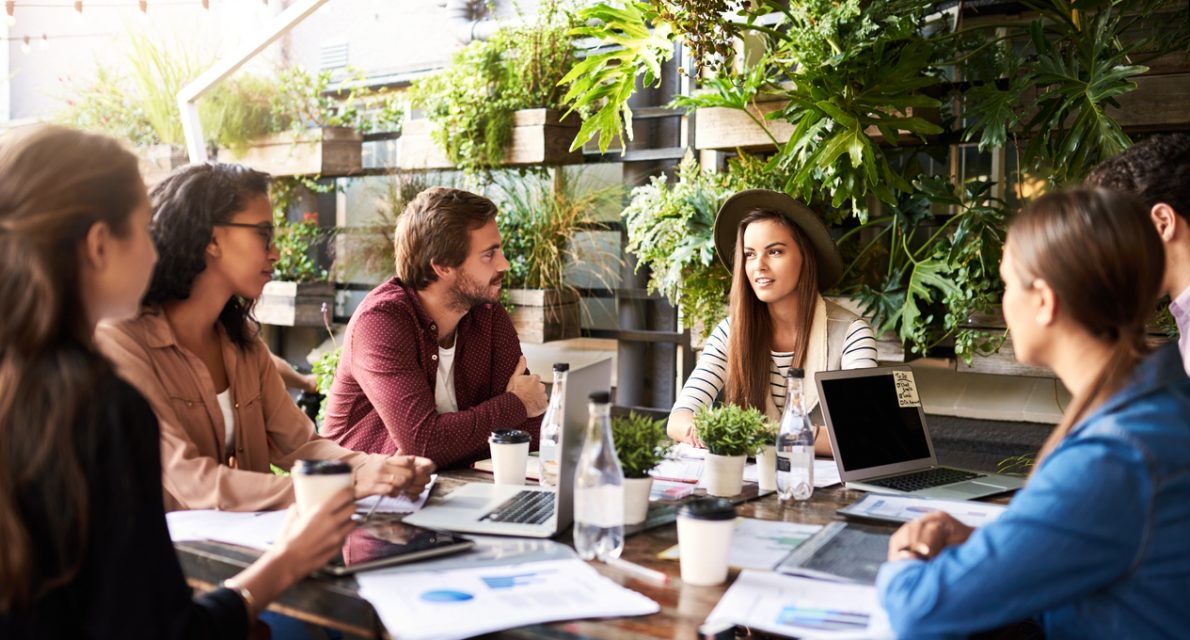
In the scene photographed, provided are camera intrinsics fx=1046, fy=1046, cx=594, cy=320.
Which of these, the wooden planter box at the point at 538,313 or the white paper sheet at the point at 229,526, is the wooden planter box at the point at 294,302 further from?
the white paper sheet at the point at 229,526

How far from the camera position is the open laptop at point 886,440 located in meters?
2.39

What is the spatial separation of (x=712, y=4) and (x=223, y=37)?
144 inches

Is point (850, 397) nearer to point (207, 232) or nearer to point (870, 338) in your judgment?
point (870, 338)

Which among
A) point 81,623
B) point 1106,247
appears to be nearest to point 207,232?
point 81,623

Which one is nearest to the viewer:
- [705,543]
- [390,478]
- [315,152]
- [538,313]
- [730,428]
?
[705,543]

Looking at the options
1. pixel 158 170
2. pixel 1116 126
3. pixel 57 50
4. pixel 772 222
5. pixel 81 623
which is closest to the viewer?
pixel 81 623

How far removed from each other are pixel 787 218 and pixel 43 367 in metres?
2.66

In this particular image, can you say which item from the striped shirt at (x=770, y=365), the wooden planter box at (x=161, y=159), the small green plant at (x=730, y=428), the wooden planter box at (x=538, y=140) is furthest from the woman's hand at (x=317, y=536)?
the wooden planter box at (x=161, y=159)

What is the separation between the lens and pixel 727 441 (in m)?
2.19

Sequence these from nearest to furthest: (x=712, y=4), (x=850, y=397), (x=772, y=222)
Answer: (x=850, y=397) → (x=772, y=222) → (x=712, y=4)

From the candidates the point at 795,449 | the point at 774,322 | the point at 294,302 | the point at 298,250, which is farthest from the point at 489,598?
the point at 298,250

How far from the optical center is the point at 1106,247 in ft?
4.65

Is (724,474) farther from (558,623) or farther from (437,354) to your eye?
(437,354)

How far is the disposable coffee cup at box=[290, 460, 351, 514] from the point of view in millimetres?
1703
